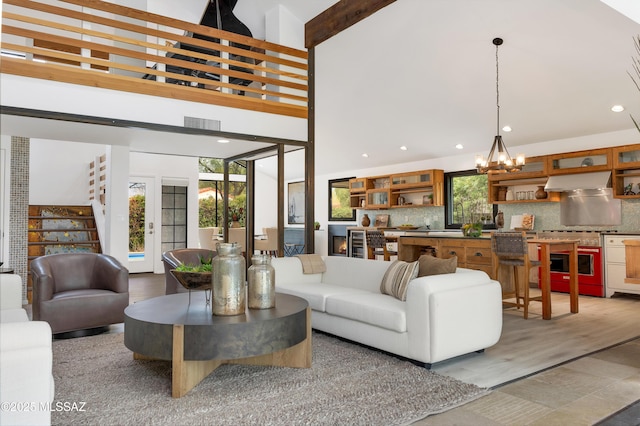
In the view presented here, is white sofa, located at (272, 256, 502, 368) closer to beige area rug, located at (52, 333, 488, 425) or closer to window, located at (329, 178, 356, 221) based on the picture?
beige area rug, located at (52, 333, 488, 425)

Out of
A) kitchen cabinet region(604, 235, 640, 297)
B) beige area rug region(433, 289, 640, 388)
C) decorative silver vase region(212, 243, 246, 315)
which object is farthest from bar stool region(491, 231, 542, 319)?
decorative silver vase region(212, 243, 246, 315)

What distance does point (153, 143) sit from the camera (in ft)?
19.7

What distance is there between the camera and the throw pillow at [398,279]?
3859mm

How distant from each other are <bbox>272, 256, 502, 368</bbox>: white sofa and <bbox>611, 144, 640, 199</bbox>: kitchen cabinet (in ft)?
13.6

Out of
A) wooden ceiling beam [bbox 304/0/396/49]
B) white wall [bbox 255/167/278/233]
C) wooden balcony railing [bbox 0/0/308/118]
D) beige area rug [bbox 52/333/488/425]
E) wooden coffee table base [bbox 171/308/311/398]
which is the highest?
wooden ceiling beam [bbox 304/0/396/49]

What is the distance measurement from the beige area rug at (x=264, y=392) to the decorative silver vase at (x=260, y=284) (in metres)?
0.47

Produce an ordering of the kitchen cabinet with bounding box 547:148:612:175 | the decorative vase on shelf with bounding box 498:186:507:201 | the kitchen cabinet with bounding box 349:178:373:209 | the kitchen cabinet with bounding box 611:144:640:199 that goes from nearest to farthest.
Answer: the kitchen cabinet with bounding box 611:144:640:199, the kitchen cabinet with bounding box 547:148:612:175, the decorative vase on shelf with bounding box 498:186:507:201, the kitchen cabinet with bounding box 349:178:373:209

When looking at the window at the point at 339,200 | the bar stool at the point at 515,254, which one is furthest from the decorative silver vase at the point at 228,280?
the window at the point at 339,200

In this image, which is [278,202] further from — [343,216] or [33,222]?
[343,216]

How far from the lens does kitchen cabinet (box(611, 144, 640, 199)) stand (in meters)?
6.48

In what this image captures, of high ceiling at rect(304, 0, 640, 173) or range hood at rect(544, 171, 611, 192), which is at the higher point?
high ceiling at rect(304, 0, 640, 173)

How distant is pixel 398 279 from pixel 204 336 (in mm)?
1828

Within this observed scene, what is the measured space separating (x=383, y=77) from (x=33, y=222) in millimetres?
5854

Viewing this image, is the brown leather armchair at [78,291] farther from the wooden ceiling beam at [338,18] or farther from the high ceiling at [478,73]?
the high ceiling at [478,73]
